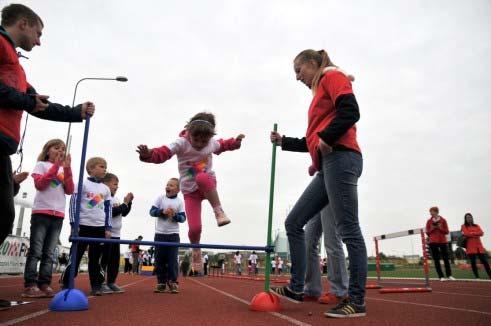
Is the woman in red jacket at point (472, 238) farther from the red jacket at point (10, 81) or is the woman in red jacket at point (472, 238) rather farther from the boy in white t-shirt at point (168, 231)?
the red jacket at point (10, 81)

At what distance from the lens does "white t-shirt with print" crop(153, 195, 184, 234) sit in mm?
5908

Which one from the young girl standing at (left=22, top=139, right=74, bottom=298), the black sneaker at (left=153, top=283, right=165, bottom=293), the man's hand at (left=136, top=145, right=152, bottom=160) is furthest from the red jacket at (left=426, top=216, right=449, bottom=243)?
the young girl standing at (left=22, top=139, right=74, bottom=298)

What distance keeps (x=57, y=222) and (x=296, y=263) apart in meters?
3.27

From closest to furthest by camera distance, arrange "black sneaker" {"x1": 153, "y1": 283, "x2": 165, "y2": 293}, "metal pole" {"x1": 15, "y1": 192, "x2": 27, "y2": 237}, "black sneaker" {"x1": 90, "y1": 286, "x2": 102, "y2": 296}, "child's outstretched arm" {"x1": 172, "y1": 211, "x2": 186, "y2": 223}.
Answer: "black sneaker" {"x1": 90, "y1": 286, "x2": 102, "y2": 296}
"black sneaker" {"x1": 153, "y1": 283, "x2": 165, "y2": 293}
"child's outstretched arm" {"x1": 172, "y1": 211, "x2": 186, "y2": 223}
"metal pole" {"x1": 15, "y1": 192, "x2": 27, "y2": 237}

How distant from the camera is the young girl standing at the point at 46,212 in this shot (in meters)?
4.47

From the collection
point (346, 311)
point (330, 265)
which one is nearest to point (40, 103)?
point (346, 311)

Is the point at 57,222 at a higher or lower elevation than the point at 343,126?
lower

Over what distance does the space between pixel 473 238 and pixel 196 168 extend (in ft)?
29.6

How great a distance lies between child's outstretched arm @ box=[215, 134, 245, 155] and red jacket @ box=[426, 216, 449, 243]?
7.21m

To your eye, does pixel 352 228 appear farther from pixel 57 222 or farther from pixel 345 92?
pixel 57 222

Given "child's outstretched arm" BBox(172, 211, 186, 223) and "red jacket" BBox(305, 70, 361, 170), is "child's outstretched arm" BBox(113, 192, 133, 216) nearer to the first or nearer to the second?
"child's outstretched arm" BBox(172, 211, 186, 223)

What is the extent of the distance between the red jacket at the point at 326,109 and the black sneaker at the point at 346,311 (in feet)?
3.97

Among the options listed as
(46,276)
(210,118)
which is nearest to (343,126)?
(210,118)

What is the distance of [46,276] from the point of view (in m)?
4.64
